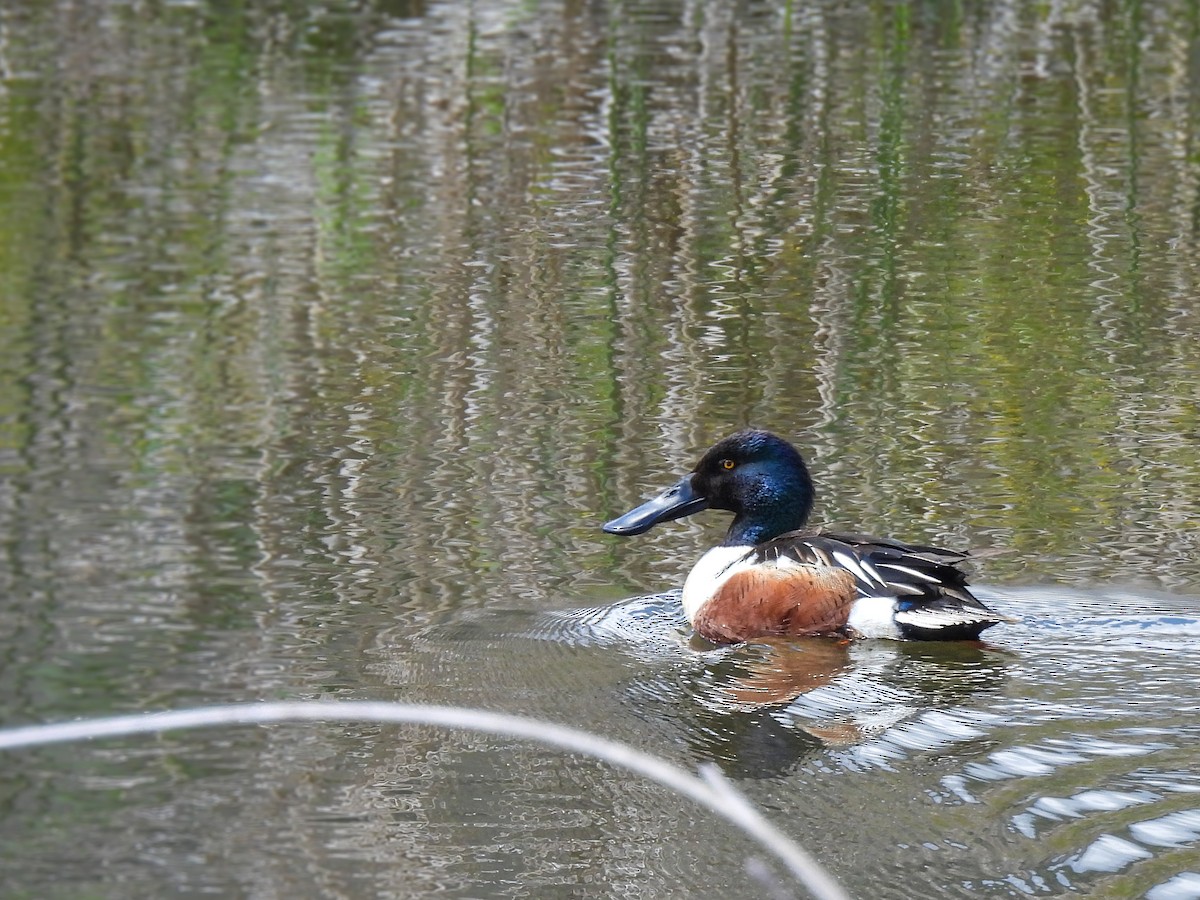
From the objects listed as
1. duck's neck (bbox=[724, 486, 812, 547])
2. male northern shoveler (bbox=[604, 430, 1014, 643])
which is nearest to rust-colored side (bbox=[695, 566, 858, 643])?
male northern shoveler (bbox=[604, 430, 1014, 643])

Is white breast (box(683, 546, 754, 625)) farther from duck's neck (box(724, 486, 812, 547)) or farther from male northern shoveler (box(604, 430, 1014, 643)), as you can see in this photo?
duck's neck (box(724, 486, 812, 547))

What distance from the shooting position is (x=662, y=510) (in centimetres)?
674

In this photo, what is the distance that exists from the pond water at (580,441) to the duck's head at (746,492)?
0.72 feet

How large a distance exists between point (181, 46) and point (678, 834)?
13.5 meters

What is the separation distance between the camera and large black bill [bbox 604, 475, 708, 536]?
22.0 ft

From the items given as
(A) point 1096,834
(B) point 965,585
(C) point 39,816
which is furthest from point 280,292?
(A) point 1096,834

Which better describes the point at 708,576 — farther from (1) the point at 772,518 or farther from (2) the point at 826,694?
(2) the point at 826,694

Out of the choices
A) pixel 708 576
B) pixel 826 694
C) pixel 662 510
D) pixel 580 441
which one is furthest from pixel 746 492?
pixel 826 694

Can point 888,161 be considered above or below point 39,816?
above

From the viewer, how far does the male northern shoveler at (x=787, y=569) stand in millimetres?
5859

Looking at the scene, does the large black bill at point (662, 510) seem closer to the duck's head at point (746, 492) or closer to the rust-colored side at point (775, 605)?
the duck's head at point (746, 492)

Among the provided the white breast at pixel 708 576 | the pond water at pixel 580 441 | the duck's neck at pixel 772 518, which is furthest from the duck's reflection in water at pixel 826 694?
the duck's neck at pixel 772 518

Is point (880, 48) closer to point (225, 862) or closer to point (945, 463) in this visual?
point (945, 463)

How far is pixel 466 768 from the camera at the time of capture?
4.75m
